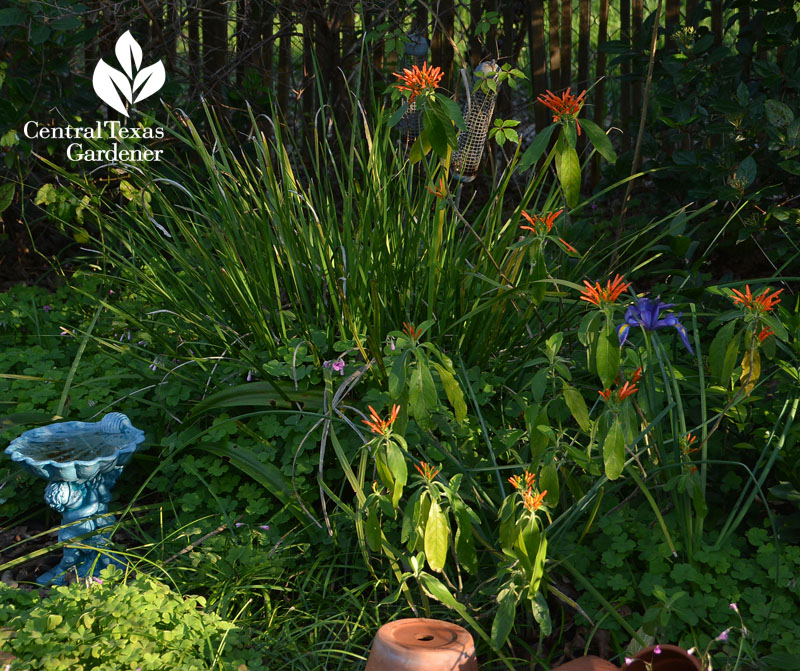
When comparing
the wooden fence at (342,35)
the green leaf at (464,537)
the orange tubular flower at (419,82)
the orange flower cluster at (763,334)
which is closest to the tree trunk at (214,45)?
the wooden fence at (342,35)

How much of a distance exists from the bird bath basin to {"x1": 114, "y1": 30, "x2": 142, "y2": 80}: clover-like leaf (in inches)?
91.8

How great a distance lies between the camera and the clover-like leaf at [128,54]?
13.2 ft

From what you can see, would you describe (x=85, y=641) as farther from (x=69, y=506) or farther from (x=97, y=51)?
(x=97, y=51)

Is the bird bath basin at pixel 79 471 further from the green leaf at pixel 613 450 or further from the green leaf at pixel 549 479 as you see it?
the green leaf at pixel 613 450

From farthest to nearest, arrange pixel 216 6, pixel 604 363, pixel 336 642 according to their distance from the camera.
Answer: pixel 216 6 < pixel 336 642 < pixel 604 363

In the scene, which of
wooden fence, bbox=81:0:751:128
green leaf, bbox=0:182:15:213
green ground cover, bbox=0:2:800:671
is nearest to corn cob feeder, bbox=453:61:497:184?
green ground cover, bbox=0:2:800:671

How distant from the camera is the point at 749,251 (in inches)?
134

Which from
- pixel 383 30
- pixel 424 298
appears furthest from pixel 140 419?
pixel 383 30

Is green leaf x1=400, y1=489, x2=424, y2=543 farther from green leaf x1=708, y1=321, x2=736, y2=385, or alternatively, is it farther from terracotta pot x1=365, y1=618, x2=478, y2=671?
green leaf x1=708, y1=321, x2=736, y2=385

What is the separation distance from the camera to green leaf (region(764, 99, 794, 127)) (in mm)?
2850

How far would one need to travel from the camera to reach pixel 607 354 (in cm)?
158

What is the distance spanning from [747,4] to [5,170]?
3466mm

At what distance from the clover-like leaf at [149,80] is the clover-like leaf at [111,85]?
0.15 feet

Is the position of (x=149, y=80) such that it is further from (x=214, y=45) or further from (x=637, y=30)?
(x=637, y=30)
